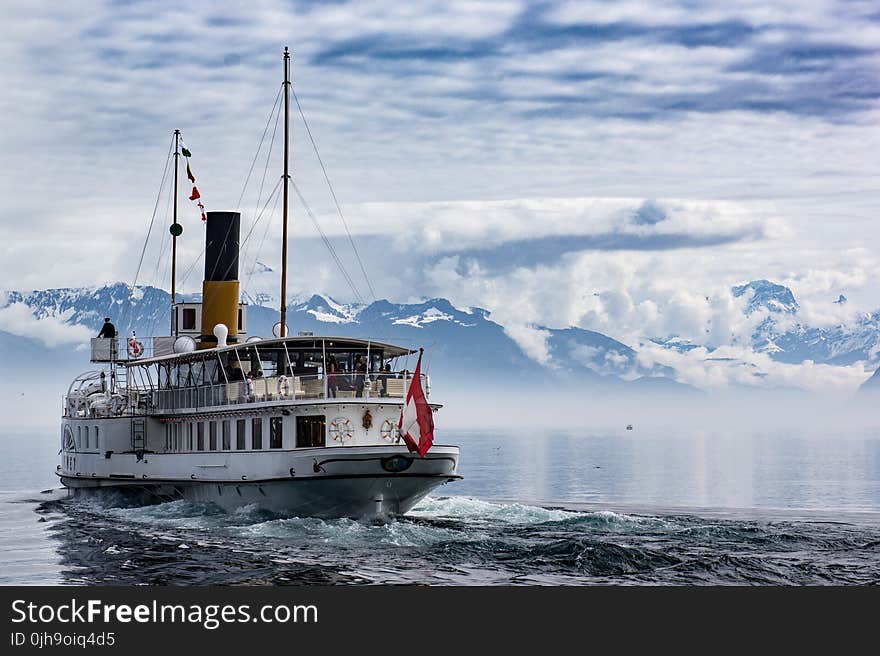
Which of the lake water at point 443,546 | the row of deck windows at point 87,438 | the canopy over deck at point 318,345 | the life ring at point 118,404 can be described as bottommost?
the lake water at point 443,546

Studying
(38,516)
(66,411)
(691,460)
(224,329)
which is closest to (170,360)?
(224,329)

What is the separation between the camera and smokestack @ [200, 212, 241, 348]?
2168 inches

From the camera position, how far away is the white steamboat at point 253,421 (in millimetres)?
42562

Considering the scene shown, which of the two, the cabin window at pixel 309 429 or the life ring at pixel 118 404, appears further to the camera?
the life ring at pixel 118 404

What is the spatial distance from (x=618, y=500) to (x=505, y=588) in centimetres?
4339

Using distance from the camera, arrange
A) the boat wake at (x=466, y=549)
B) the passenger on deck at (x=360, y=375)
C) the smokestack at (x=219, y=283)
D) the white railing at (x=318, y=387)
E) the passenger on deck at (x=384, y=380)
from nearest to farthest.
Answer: the boat wake at (x=466, y=549) < the white railing at (x=318, y=387) < the passenger on deck at (x=360, y=375) < the passenger on deck at (x=384, y=380) < the smokestack at (x=219, y=283)

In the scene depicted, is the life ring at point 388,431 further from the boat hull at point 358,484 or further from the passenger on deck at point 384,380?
the boat hull at point 358,484

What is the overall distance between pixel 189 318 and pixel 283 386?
1551 cm

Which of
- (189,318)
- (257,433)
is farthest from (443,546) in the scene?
(189,318)

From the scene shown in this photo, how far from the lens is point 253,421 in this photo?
4594 cm

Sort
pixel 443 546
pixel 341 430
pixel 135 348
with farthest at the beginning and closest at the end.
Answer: pixel 135 348 → pixel 341 430 → pixel 443 546

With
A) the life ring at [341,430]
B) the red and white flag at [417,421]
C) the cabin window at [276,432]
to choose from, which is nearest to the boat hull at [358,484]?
the cabin window at [276,432]

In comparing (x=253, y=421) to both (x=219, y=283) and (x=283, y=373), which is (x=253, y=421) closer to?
(x=283, y=373)

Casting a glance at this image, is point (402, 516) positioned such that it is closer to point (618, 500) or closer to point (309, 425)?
point (309, 425)
